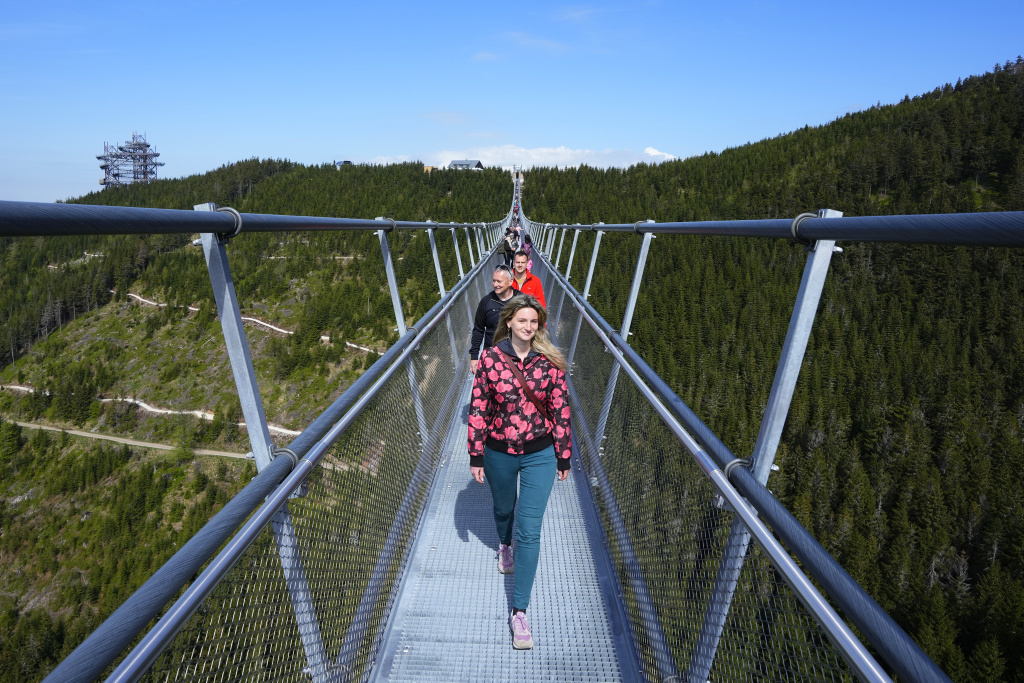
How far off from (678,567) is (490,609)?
114cm

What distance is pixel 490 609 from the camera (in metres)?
2.86

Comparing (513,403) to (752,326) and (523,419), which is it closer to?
(523,419)

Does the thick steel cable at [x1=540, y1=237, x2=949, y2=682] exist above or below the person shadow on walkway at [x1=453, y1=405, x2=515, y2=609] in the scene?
above

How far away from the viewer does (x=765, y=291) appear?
101562 mm

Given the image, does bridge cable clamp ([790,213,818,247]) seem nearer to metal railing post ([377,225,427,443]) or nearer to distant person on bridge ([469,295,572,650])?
distant person on bridge ([469,295,572,650])

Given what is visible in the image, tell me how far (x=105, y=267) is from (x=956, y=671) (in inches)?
A: 4611

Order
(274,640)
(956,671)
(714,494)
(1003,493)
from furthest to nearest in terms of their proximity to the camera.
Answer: (1003,493) → (956,671) → (714,494) → (274,640)

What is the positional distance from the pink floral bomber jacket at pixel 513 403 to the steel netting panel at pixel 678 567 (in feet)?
1.24

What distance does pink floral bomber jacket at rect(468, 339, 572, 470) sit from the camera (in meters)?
2.65

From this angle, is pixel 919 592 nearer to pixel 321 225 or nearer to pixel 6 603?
pixel 321 225

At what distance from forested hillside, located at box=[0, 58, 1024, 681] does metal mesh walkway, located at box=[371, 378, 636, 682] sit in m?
44.3

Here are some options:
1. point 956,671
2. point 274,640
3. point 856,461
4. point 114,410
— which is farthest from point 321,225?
point 114,410

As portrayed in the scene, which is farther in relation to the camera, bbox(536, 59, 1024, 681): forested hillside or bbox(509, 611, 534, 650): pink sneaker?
bbox(536, 59, 1024, 681): forested hillside

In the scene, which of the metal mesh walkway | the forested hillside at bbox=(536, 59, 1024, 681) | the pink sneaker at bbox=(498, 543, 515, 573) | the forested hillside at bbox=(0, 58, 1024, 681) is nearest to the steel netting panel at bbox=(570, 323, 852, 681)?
the metal mesh walkway
